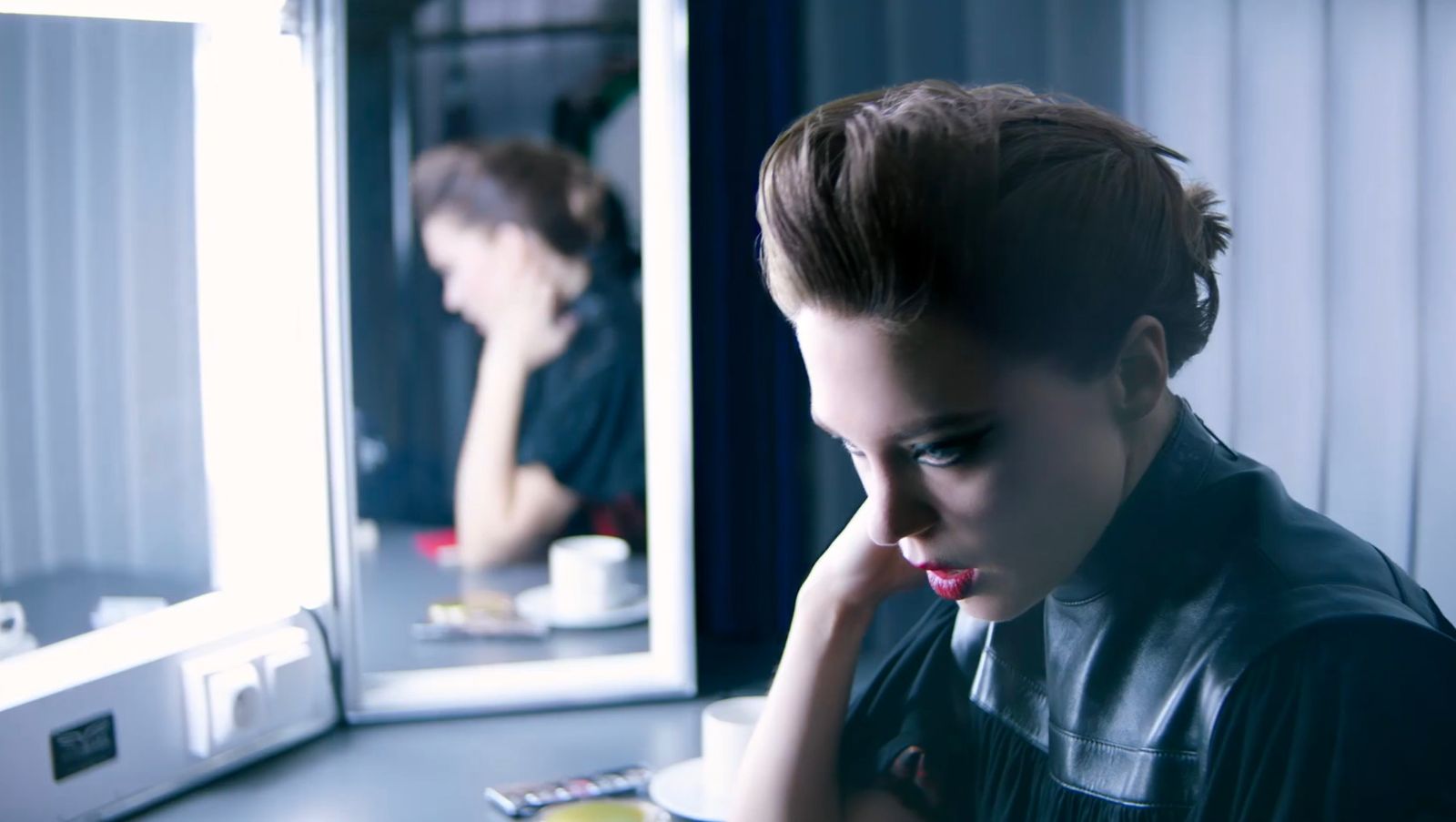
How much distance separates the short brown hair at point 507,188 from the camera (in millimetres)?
1274

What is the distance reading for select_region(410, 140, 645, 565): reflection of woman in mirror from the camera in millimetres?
1284

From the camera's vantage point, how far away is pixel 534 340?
1330 millimetres

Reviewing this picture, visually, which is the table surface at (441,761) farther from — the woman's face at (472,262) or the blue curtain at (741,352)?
the woman's face at (472,262)

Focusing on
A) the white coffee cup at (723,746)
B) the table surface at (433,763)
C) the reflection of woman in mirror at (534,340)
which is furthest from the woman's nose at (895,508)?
the reflection of woman in mirror at (534,340)

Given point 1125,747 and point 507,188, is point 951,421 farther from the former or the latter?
point 507,188

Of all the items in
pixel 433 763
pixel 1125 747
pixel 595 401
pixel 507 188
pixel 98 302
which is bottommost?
pixel 433 763

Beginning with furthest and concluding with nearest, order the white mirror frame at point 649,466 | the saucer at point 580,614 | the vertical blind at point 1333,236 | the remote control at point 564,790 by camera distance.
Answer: the saucer at point 580,614
the white mirror frame at point 649,466
the remote control at point 564,790
the vertical blind at point 1333,236

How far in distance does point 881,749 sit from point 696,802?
14 cm

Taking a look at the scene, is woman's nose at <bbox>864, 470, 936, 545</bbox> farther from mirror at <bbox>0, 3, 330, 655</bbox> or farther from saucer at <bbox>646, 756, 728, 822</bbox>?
mirror at <bbox>0, 3, 330, 655</bbox>

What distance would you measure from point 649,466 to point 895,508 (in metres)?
0.47

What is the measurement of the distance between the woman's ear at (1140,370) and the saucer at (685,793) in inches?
15.5

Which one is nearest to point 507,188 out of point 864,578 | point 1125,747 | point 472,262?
point 472,262

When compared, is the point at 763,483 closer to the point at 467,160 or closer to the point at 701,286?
the point at 701,286

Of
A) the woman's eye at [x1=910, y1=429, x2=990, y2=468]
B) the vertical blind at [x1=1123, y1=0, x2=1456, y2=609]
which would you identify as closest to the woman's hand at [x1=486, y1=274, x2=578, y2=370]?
the vertical blind at [x1=1123, y1=0, x2=1456, y2=609]
